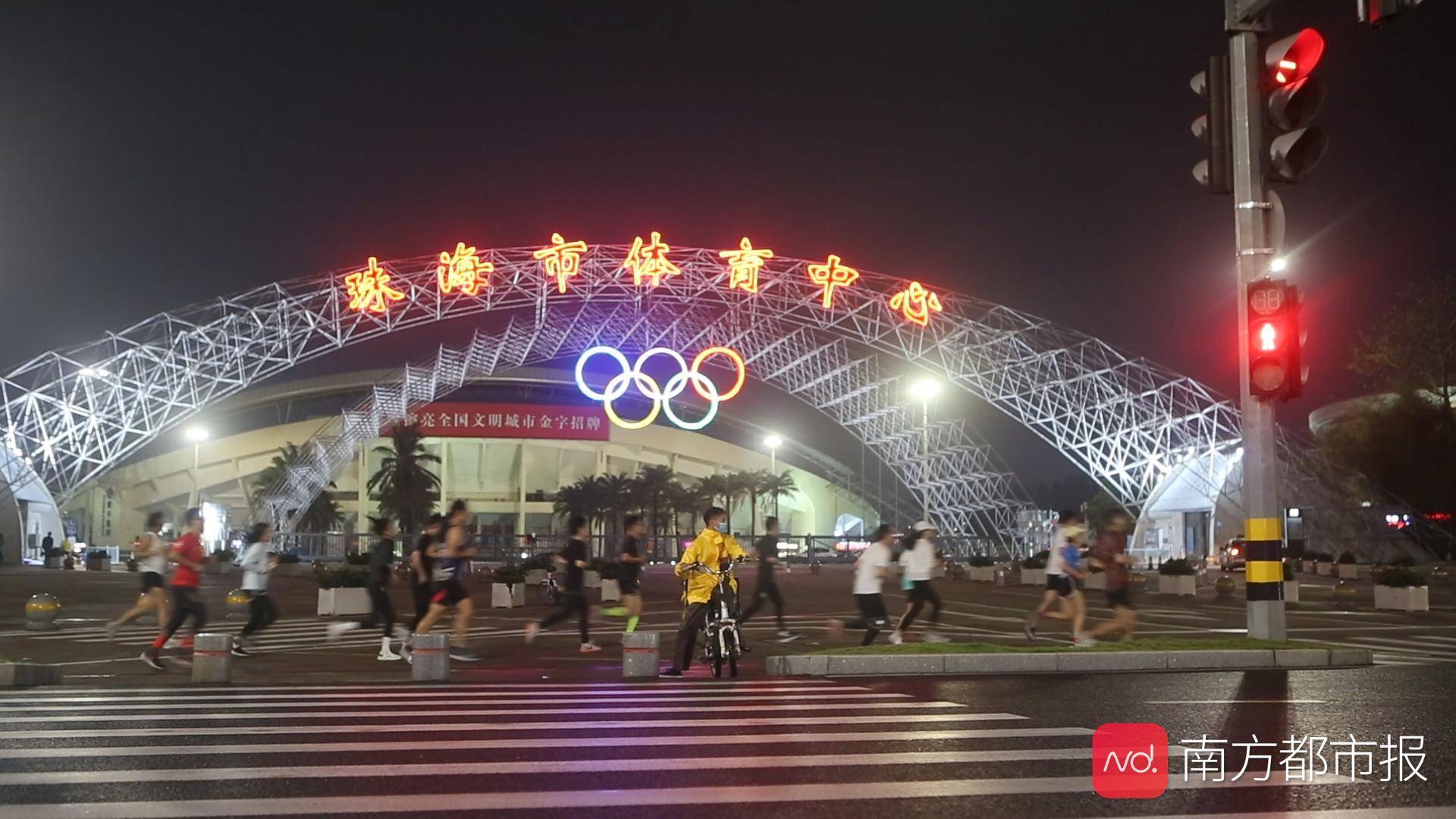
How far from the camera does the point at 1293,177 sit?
12.0 metres

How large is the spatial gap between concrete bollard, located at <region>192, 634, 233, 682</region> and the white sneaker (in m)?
4.98

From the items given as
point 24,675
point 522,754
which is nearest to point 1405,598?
point 522,754

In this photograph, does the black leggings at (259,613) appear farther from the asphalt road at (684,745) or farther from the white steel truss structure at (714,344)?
the white steel truss structure at (714,344)

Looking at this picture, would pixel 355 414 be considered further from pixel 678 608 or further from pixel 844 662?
pixel 844 662

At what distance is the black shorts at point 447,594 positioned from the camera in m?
14.0

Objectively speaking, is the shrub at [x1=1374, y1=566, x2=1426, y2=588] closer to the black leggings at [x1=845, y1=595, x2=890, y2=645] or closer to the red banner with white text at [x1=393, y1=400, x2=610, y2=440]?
the black leggings at [x1=845, y1=595, x2=890, y2=645]

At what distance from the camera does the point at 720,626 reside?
Answer: 1258cm

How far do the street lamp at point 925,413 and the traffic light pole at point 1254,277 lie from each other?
3984cm

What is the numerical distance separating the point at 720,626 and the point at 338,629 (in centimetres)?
709

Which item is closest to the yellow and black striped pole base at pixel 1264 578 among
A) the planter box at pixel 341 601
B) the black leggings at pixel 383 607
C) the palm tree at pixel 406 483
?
the black leggings at pixel 383 607

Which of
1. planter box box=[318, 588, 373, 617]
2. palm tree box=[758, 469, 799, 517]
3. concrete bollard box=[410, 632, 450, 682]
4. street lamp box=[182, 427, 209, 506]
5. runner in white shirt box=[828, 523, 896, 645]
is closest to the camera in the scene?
concrete bollard box=[410, 632, 450, 682]

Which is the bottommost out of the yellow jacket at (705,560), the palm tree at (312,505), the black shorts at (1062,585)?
the black shorts at (1062,585)

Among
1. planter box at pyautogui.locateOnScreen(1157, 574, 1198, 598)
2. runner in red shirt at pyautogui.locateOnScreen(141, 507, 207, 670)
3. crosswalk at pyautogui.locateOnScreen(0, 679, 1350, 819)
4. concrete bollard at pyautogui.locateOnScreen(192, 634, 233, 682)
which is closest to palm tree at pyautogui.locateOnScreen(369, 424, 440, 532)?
planter box at pyautogui.locateOnScreen(1157, 574, 1198, 598)

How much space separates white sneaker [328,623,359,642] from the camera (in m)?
17.4
